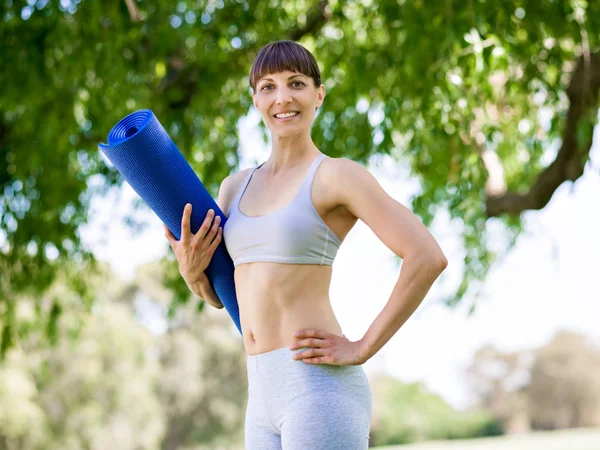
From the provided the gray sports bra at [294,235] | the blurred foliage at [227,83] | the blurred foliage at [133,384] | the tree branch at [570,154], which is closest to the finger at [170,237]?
the gray sports bra at [294,235]

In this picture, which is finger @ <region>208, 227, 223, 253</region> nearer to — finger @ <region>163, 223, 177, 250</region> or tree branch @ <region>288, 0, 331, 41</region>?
finger @ <region>163, 223, 177, 250</region>

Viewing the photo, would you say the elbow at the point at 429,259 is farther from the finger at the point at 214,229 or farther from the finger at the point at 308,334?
the finger at the point at 214,229

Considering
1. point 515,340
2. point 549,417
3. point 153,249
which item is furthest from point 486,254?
point 549,417

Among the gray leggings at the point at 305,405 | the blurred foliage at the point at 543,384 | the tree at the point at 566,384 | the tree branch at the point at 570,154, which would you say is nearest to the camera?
the gray leggings at the point at 305,405

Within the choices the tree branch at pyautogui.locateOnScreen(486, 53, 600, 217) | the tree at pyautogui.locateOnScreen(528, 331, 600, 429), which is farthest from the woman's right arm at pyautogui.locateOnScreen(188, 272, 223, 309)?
the tree at pyautogui.locateOnScreen(528, 331, 600, 429)

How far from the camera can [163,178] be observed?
2.01m

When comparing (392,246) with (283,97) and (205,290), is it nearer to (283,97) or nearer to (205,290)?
(283,97)

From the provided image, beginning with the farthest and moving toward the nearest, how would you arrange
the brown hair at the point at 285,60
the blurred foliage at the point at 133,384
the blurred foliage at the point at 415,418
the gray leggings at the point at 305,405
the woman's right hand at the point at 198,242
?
the blurred foliage at the point at 415,418
the blurred foliage at the point at 133,384
the woman's right hand at the point at 198,242
the brown hair at the point at 285,60
the gray leggings at the point at 305,405

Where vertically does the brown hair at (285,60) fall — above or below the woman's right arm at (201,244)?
above

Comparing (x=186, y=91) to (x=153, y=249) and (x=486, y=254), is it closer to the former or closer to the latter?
(x=153, y=249)

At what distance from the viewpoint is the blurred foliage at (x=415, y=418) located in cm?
2753

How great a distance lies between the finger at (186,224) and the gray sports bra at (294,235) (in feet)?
0.58

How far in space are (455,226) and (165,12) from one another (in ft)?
11.7

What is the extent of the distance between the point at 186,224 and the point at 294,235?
1.07 feet
